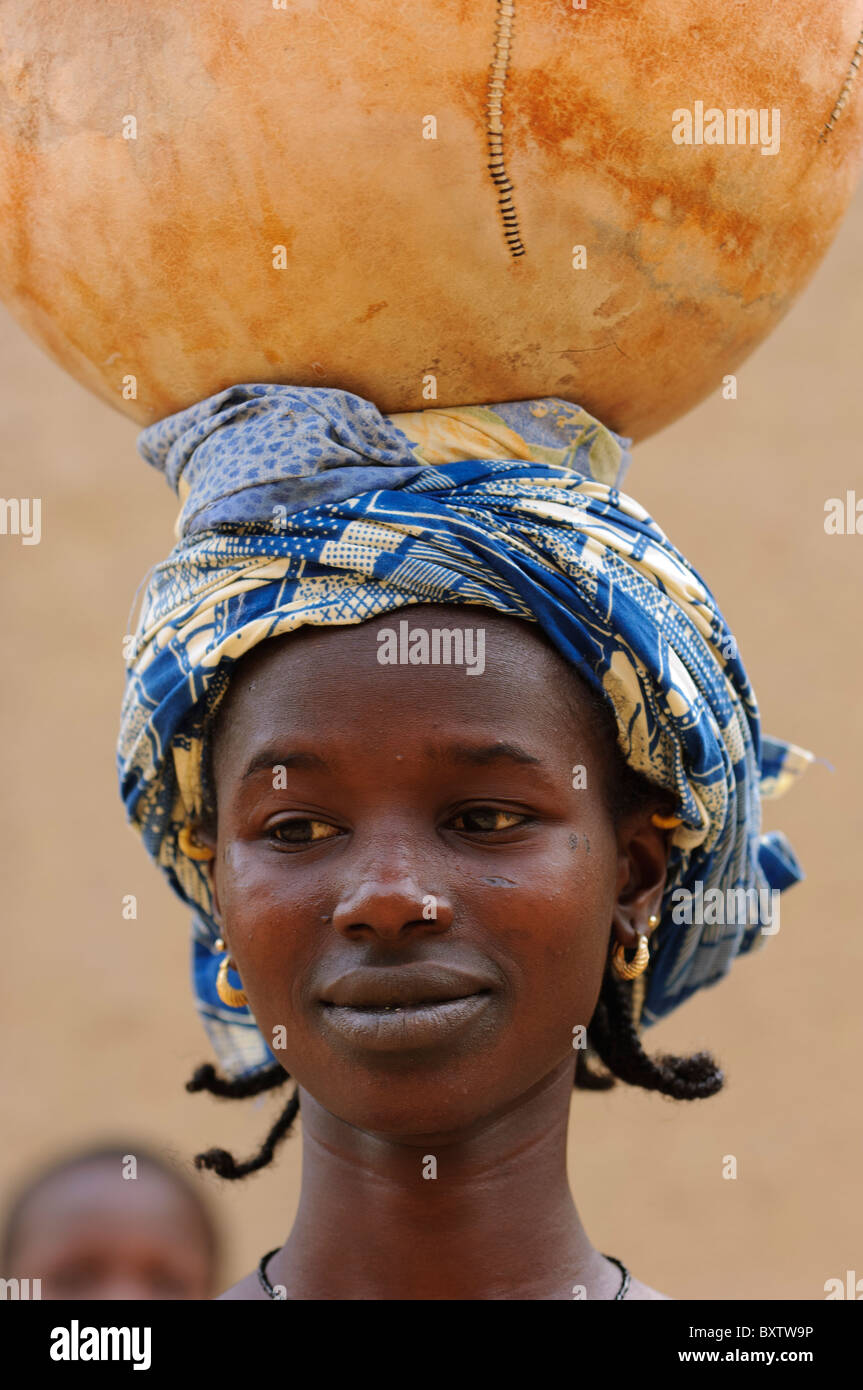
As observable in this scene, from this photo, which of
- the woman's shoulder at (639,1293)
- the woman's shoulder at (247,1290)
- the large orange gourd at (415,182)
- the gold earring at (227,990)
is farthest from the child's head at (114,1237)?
the large orange gourd at (415,182)

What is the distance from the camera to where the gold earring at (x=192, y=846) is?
249cm

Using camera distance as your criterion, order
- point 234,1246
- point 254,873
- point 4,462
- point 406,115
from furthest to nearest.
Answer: point 4,462 → point 234,1246 → point 254,873 → point 406,115

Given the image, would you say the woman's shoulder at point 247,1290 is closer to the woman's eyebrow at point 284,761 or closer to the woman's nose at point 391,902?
the woman's nose at point 391,902

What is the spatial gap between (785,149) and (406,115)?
516mm

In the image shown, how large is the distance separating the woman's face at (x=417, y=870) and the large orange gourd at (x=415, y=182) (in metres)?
0.40

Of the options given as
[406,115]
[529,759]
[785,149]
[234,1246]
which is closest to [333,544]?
[529,759]

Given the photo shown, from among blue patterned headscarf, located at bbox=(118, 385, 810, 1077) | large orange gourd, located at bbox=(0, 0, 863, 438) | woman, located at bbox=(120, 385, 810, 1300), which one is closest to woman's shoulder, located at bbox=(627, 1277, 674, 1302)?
woman, located at bbox=(120, 385, 810, 1300)

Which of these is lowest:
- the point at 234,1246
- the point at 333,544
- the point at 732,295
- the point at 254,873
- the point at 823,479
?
the point at 234,1246

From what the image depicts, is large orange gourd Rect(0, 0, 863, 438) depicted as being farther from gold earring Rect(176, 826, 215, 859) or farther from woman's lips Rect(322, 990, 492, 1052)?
woman's lips Rect(322, 990, 492, 1052)

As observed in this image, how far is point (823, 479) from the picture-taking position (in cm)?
586

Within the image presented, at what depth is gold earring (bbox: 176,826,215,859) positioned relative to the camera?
2490 mm

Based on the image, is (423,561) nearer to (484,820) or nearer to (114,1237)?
(484,820)

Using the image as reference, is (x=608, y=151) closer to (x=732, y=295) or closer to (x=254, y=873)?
(x=732, y=295)

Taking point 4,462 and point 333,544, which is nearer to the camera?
point 333,544
